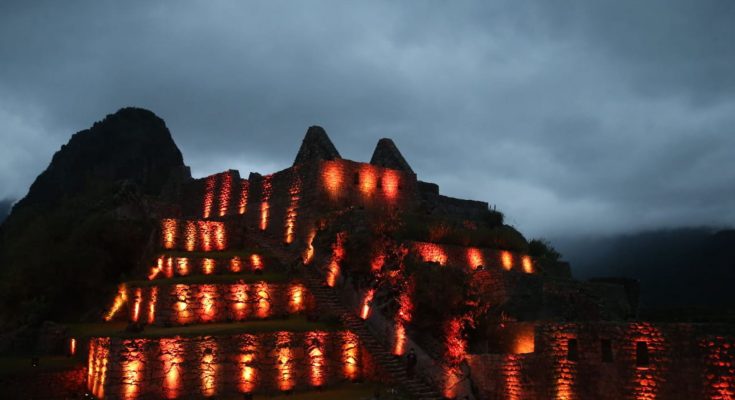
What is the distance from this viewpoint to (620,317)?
1105 inches

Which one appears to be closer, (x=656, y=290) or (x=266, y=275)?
(x=266, y=275)

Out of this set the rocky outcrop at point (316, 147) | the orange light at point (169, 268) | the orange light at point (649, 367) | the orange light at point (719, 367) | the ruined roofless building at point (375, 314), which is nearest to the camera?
the orange light at point (719, 367)

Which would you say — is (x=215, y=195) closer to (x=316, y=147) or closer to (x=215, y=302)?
(x=316, y=147)

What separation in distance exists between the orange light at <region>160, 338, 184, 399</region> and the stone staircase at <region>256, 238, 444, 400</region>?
7049 millimetres

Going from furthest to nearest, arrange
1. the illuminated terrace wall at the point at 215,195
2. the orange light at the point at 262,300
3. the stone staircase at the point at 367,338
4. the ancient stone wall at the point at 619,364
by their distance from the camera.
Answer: the illuminated terrace wall at the point at 215,195 < the orange light at the point at 262,300 < the stone staircase at the point at 367,338 < the ancient stone wall at the point at 619,364

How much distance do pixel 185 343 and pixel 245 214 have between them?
17.0 meters

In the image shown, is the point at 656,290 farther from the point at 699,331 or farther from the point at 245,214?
the point at 699,331

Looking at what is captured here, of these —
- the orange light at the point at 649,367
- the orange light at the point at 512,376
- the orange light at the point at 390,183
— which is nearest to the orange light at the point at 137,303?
the orange light at the point at 390,183

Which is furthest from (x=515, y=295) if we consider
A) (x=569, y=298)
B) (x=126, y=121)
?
(x=126, y=121)

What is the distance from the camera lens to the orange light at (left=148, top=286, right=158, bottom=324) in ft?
82.5

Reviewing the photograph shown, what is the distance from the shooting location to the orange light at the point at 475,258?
30484 millimetres

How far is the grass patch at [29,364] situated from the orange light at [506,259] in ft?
69.5

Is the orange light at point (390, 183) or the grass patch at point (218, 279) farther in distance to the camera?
the orange light at point (390, 183)

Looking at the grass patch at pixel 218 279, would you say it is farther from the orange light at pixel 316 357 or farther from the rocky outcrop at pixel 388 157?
the rocky outcrop at pixel 388 157
